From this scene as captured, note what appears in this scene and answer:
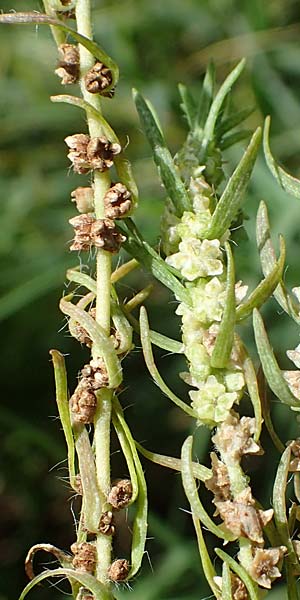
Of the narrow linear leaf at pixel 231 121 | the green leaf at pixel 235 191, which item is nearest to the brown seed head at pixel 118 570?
the green leaf at pixel 235 191

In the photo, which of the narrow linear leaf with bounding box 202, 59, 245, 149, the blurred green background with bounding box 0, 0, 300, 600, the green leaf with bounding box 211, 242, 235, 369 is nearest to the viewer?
the green leaf with bounding box 211, 242, 235, 369

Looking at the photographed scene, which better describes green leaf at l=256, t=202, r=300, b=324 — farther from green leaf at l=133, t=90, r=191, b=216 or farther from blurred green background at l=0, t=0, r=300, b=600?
blurred green background at l=0, t=0, r=300, b=600

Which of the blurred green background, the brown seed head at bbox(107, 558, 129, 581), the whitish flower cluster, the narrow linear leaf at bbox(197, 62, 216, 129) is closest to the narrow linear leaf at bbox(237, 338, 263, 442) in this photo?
the whitish flower cluster

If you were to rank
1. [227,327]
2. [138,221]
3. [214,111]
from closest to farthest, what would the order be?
[227,327]
[214,111]
[138,221]

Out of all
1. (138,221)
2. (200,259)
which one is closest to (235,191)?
(200,259)

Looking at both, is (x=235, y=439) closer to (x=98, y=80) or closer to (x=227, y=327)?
(x=227, y=327)

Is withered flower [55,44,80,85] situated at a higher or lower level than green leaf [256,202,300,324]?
higher
